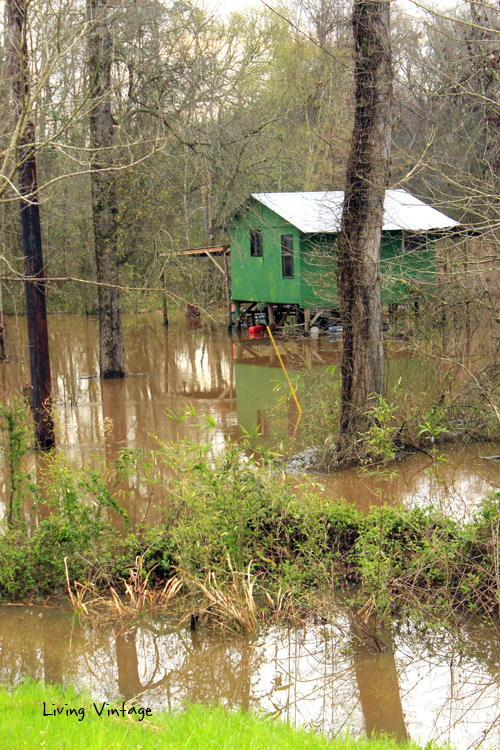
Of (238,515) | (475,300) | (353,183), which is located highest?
(353,183)

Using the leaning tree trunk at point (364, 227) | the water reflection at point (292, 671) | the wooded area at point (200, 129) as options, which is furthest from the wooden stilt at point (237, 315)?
the water reflection at point (292, 671)

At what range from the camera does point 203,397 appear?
1648 cm

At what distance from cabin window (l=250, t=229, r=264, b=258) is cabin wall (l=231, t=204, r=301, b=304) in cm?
16

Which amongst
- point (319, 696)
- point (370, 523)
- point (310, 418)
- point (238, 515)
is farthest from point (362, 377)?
point (319, 696)

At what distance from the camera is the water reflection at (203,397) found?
917 cm

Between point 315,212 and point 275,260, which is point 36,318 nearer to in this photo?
point 315,212

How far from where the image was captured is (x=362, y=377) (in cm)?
1019

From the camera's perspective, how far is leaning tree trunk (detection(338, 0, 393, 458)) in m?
9.73

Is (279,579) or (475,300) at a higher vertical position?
(475,300)

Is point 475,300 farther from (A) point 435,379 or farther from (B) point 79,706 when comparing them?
(B) point 79,706

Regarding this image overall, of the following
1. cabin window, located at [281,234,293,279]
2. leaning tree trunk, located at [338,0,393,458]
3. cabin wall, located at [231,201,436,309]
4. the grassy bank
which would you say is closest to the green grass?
the grassy bank

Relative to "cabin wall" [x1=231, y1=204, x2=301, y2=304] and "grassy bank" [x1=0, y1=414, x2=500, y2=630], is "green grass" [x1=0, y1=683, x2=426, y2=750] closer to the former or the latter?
"grassy bank" [x1=0, y1=414, x2=500, y2=630]

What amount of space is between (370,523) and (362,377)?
368 cm

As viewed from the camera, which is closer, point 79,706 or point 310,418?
point 79,706
